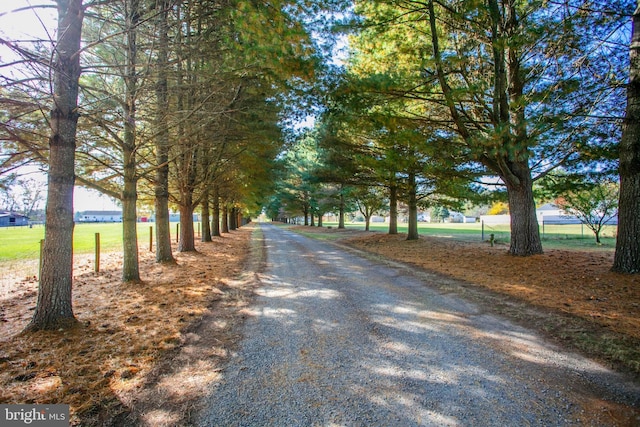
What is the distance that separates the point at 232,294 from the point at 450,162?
7.64 meters

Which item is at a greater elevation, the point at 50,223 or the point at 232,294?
the point at 50,223

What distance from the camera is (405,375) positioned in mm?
2713

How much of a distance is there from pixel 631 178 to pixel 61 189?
10.00 meters

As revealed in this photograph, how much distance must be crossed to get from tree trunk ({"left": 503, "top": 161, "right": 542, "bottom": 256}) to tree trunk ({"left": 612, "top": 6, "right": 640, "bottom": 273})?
2428 millimetres

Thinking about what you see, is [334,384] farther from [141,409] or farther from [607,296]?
[607,296]

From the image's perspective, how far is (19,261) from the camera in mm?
10703

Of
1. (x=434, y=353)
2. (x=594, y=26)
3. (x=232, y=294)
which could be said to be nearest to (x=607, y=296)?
(x=434, y=353)

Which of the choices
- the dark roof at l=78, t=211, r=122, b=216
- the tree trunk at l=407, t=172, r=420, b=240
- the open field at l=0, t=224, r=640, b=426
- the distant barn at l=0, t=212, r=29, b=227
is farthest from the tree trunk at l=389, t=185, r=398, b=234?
the dark roof at l=78, t=211, r=122, b=216

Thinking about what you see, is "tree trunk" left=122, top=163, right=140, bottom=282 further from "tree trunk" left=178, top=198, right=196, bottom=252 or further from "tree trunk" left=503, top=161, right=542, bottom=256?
"tree trunk" left=503, top=161, right=542, bottom=256

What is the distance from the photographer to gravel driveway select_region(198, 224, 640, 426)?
2.18 metres

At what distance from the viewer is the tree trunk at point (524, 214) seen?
339 inches

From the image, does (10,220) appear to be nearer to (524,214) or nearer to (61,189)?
(61,189)

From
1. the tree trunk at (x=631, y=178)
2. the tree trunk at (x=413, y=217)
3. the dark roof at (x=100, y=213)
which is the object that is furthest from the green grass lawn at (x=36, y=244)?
→ the dark roof at (x=100, y=213)

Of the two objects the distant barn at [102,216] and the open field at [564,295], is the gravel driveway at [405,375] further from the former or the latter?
the distant barn at [102,216]
